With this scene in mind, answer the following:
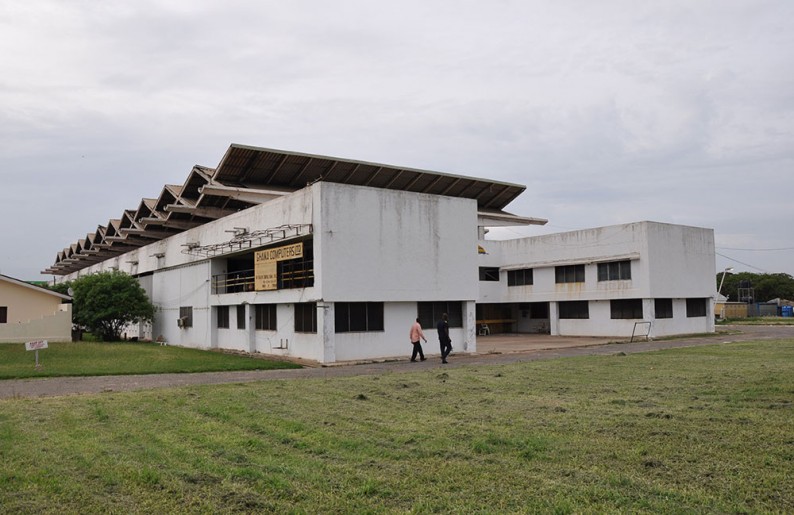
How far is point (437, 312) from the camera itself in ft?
83.7

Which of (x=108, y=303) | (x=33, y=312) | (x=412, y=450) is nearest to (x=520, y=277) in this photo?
(x=108, y=303)

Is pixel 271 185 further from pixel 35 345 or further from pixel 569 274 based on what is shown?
pixel 569 274

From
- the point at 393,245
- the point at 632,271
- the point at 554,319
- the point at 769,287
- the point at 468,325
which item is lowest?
the point at 554,319

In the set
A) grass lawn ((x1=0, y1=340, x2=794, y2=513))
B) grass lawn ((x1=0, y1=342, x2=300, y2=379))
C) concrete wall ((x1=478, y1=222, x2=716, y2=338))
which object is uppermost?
concrete wall ((x1=478, y1=222, x2=716, y2=338))

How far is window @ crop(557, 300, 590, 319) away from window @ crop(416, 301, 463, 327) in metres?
14.7

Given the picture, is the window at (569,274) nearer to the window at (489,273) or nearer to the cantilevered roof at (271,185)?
the cantilevered roof at (271,185)

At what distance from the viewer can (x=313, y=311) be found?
23.6 m

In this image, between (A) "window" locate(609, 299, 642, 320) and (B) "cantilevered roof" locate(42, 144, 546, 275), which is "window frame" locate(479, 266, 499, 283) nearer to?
(B) "cantilevered roof" locate(42, 144, 546, 275)

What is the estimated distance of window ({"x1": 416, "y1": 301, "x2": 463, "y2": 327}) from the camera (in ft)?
82.4

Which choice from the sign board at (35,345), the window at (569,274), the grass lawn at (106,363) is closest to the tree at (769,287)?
the window at (569,274)

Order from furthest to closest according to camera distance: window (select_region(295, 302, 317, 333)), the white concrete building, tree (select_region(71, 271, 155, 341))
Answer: tree (select_region(71, 271, 155, 341)) → window (select_region(295, 302, 317, 333)) → the white concrete building

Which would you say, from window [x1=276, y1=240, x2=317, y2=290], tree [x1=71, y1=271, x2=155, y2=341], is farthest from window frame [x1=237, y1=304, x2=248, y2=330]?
tree [x1=71, y1=271, x2=155, y2=341]

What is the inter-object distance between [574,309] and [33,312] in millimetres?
31183

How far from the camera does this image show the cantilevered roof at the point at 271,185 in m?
30.1
